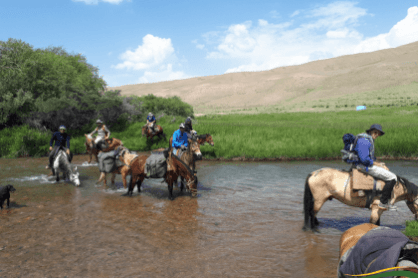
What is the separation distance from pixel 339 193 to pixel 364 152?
1.04 meters

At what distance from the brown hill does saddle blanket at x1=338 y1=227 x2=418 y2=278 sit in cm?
6686

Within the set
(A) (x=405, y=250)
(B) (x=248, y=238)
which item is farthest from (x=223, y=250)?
(A) (x=405, y=250)

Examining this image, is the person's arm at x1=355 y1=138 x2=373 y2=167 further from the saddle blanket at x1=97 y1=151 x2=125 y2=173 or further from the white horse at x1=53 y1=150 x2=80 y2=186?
the white horse at x1=53 y1=150 x2=80 y2=186

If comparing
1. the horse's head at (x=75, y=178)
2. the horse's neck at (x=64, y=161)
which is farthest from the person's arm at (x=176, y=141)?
the horse's neck at (x=64, y=161)

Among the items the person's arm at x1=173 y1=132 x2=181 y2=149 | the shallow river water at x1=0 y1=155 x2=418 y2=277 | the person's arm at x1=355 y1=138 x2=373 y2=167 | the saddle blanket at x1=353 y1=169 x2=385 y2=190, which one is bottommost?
the shallow river water at x1=0 y1=155 x2=418 y2=277

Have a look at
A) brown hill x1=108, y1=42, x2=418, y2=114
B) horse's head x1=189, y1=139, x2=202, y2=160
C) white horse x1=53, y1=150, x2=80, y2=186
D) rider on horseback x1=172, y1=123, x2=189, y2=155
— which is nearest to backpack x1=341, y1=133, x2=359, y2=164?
horse's head x1=189, y1=139, x2=202, y2=160

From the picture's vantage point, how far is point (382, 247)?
108 inches

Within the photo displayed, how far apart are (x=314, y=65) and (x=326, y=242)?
151m

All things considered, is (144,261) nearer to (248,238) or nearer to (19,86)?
(248,238)

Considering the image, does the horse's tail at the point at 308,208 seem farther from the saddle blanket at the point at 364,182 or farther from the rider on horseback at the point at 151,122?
the rider on horseback at the point at 151,122

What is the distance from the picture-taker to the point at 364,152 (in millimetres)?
6453

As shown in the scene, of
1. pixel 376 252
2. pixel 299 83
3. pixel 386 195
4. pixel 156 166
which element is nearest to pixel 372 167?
pixel 386 195

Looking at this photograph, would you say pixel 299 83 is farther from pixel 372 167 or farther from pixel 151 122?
pixel 372 167

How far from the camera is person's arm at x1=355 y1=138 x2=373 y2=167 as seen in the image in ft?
21.1
